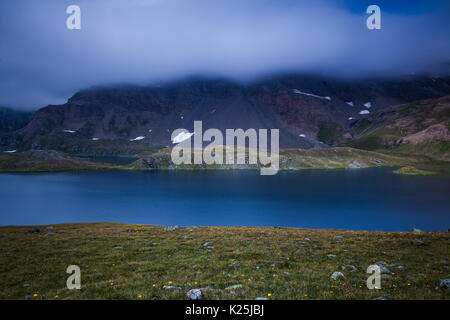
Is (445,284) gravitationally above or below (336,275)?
above

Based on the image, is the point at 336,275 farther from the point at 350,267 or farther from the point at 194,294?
the point at 194,294

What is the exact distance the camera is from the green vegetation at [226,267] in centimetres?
1127

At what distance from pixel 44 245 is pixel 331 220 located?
2618 inches

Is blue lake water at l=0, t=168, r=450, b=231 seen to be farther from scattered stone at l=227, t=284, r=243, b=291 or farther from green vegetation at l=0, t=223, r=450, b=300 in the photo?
scattered stone at l=227, t=284, r=243, b=291

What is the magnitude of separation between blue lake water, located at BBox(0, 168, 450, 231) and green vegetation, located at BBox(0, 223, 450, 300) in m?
46.5

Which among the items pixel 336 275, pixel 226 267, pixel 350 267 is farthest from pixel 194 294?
pixel 350 267

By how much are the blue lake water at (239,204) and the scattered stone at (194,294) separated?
58524 millimetres

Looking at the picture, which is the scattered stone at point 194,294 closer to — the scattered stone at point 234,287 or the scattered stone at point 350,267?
the scattered stone at point 234,287

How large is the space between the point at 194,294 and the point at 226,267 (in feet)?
17.0

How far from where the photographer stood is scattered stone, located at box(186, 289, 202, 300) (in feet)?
34.1

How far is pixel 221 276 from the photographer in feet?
44.5

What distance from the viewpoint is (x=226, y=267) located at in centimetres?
1545
